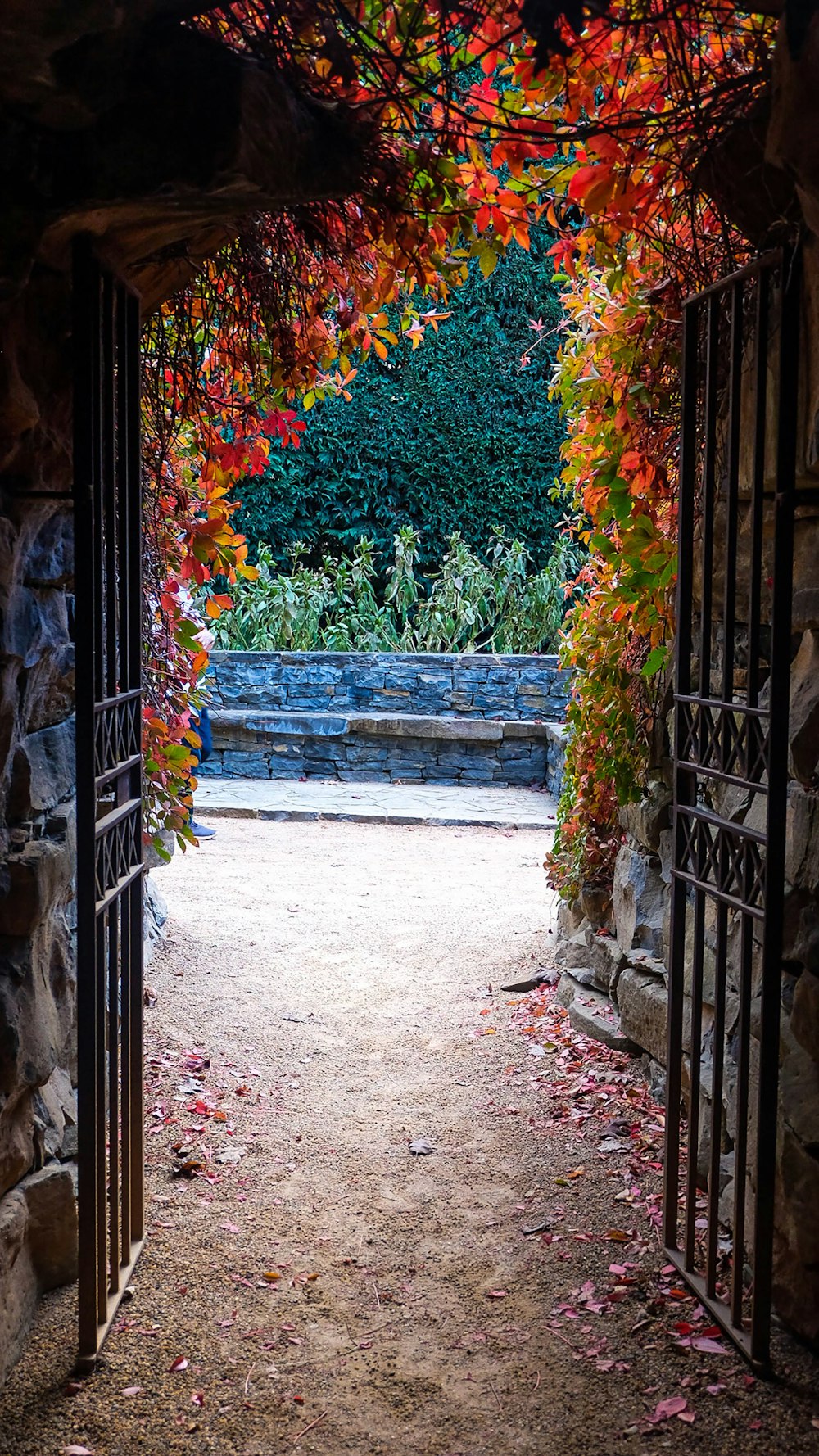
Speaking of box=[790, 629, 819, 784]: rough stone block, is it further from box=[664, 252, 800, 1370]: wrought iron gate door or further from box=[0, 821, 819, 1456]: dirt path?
box=[0, 821, 819, 1456]: dirt path

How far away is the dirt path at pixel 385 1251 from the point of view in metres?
2.23

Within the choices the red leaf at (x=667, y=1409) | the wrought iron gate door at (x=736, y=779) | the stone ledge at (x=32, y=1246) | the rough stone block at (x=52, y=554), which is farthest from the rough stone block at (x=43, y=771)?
the red leaf at (x=667, y=1409)

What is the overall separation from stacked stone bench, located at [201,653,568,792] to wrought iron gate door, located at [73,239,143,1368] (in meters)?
7.57

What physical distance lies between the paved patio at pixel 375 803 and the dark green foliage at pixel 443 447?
14.0 ft

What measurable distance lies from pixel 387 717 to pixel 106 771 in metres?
7.96

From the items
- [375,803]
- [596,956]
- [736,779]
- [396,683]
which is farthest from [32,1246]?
[396,683]

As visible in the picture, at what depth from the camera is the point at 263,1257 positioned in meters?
2.90

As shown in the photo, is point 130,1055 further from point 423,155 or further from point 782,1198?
point 423,155

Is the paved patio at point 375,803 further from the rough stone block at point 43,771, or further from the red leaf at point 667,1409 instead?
the red leaf at point 667,1409

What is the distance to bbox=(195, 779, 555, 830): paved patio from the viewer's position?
884 cm

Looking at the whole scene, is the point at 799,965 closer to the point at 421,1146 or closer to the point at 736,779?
the point at 736,779

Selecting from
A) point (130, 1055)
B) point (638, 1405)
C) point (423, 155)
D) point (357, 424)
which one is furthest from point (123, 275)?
point (357, 424)

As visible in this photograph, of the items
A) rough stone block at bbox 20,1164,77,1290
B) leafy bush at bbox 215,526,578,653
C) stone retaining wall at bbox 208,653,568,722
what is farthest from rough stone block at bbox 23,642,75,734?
leafy bush at bbox 215,526,578,653

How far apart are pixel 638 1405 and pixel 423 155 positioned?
2.65 m
